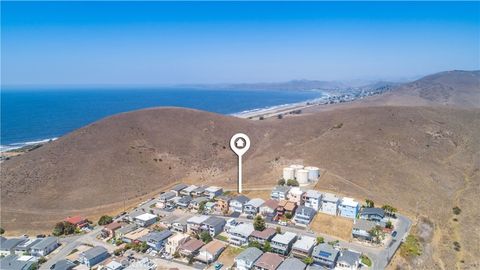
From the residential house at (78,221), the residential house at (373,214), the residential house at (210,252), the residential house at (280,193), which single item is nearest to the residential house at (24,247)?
the residential house at (78,221)

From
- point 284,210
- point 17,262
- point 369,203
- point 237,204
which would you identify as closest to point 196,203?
point 237,204

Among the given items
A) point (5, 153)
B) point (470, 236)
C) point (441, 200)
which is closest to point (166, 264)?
point (470, 236)

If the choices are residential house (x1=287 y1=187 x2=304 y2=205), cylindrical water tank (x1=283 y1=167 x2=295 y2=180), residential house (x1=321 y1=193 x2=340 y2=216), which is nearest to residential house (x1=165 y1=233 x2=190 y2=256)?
residential house (x1=287 y1=187 x2=304 y2=205)

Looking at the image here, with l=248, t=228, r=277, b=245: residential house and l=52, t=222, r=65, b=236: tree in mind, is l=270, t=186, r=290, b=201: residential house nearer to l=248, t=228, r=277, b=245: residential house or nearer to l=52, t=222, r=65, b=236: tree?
l=248, t=228, r=277, b=245: residential house

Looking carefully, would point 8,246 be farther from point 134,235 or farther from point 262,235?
point 262,235

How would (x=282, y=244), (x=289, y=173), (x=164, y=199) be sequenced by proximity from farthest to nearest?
(x=289, y=173) → (x=164, y=199) → (x=282, y=244)
